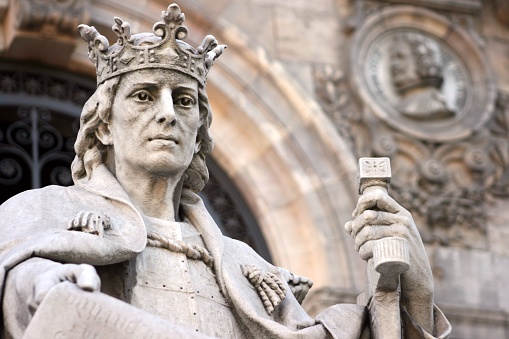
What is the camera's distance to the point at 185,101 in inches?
266

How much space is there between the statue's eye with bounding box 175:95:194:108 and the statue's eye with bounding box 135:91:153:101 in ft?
0.36

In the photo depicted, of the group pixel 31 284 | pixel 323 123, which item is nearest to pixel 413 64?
pixel 323 123

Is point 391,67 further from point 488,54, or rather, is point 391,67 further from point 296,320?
point 296,320

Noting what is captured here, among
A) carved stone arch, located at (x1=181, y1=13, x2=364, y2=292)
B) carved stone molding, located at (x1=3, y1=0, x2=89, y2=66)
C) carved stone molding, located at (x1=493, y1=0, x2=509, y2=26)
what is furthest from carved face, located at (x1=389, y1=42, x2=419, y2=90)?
carved stone molding, located at (x1=3, y1=0, x2=89, y2=66)

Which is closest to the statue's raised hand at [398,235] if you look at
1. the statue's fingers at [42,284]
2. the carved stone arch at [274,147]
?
the statue's fingers at [42,284]

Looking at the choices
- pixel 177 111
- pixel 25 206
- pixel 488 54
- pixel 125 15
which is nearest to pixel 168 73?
pixel 177 111

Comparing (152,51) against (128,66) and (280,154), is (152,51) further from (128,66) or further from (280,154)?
(280,154)

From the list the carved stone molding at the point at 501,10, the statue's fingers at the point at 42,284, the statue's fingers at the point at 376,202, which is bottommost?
the statue's fingers at the point at 42,284

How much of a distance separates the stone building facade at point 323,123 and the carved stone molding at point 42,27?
1 cm

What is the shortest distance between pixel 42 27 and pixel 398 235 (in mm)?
7629

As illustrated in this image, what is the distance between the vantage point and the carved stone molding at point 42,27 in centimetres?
1358

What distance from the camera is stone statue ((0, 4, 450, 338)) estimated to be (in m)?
6.26

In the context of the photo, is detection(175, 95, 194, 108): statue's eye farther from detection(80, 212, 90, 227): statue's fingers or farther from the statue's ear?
detection(80, 212, 90, 227): statue's fingers

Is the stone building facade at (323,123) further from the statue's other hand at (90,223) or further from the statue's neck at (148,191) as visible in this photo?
the statue's other hand at (90,223)
